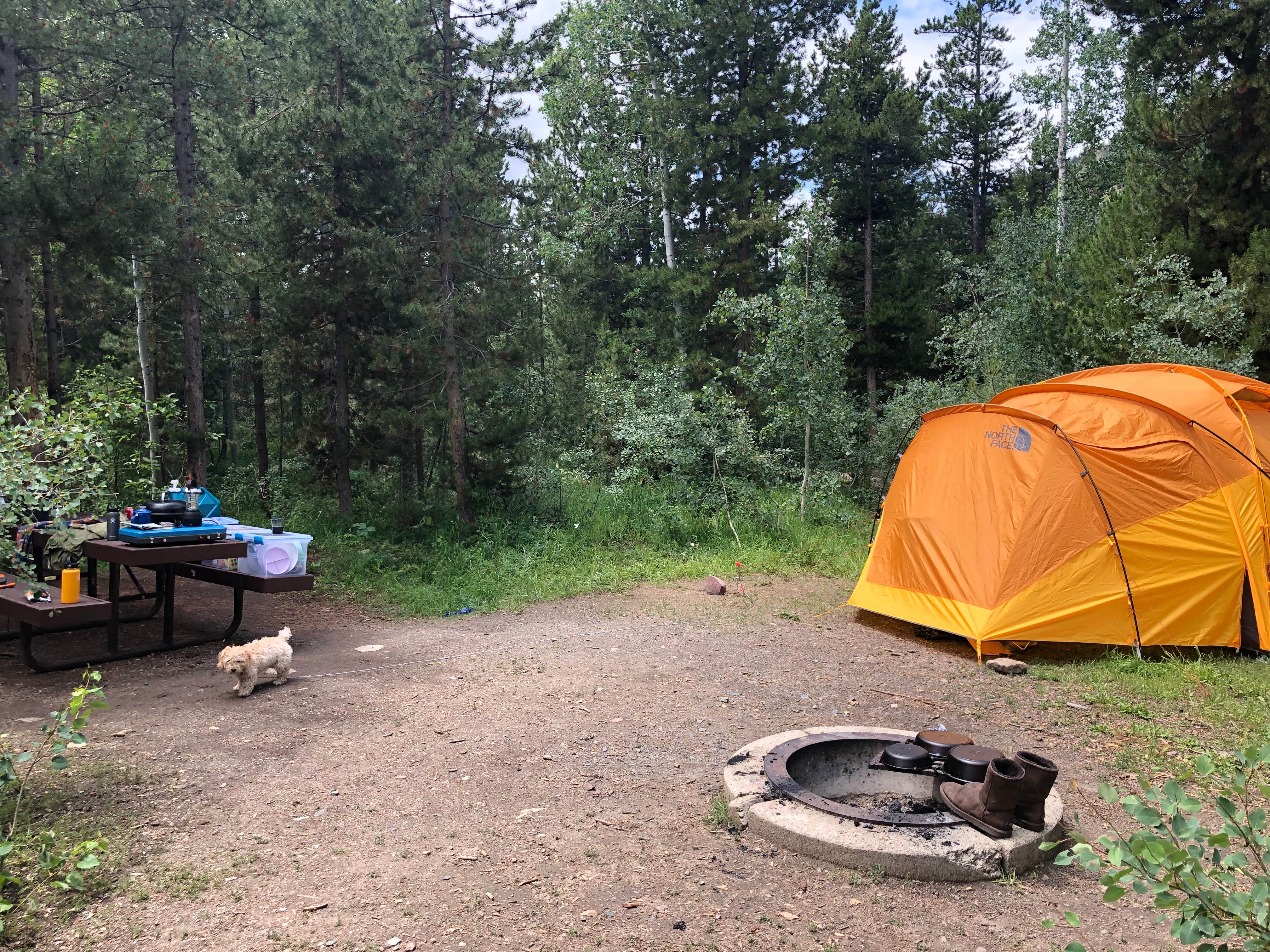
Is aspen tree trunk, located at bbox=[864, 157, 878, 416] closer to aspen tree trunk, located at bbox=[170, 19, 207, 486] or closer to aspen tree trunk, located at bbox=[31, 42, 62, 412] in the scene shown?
aspen tree trunk, located at bbox=[170, 19, 207, 486]

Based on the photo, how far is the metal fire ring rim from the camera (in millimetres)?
3342

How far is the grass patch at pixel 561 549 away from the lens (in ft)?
29.2

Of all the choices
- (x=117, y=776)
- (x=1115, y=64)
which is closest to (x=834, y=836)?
(x=117, y=776)

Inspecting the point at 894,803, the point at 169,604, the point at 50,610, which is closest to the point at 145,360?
the point at 169,604

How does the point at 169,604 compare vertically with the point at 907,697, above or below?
above

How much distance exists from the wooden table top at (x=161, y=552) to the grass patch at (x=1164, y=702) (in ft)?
18.5

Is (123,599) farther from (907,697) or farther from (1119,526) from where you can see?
(1119,526)

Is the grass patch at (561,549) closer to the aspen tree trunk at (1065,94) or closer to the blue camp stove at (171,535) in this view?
the blue camp stove at (171,535)

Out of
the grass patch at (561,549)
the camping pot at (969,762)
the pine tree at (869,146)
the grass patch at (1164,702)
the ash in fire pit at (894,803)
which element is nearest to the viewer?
the camping pot at (969,762)

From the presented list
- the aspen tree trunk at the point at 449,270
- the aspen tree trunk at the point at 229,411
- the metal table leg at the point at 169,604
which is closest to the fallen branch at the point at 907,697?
the metal table leg at the point at 169,604

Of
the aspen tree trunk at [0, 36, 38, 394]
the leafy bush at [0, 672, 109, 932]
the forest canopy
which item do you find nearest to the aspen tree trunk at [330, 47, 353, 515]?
the forest canopy

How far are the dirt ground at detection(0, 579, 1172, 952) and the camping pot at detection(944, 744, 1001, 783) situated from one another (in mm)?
438

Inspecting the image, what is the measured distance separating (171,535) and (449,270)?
5.68m

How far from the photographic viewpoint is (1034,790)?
3230 mm
